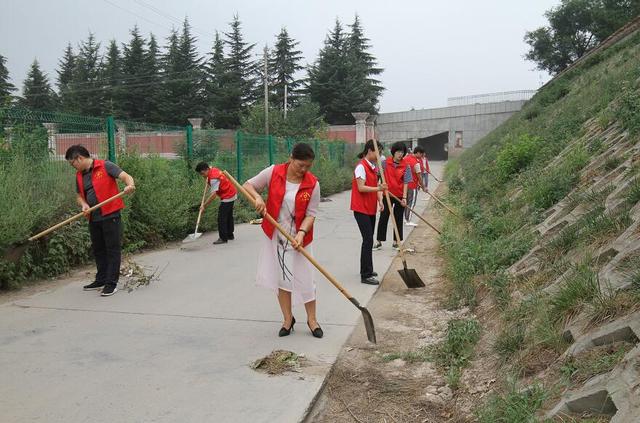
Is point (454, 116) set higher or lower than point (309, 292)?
higher

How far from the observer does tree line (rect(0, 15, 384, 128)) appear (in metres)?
51.4

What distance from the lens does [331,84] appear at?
51844mm

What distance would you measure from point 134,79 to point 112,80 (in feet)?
8.24

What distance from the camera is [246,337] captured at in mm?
4465

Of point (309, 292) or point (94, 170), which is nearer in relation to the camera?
point (309, 292)

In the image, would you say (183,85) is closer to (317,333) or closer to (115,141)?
(115,141)

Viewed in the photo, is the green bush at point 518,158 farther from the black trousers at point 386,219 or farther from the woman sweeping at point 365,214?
the woman sweeping at point 365,214

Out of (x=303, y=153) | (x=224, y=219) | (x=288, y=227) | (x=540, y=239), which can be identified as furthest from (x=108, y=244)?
(x=540, y=239)

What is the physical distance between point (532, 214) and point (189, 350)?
13.4ft

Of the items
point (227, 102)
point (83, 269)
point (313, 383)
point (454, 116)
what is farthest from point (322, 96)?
point (313, 383)

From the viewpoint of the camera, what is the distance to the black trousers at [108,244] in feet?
19.1

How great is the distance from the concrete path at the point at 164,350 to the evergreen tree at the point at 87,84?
173 ft

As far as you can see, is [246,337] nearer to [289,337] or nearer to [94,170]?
[289,337]

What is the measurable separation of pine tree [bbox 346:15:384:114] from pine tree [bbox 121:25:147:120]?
20.4 m
